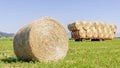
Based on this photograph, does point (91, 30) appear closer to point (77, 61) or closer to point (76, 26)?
point (76, 26)

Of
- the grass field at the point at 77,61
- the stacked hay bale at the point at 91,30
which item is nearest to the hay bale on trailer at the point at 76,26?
the stacked hay bale at the point at 91,30

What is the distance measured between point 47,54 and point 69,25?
3896 centimetres

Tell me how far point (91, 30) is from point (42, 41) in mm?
40353

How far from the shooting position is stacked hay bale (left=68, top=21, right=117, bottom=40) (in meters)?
51.4

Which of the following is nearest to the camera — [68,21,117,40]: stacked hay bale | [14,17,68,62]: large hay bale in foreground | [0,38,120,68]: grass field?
[0,38,120,68]: grass field

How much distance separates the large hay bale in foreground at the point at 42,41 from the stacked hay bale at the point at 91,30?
117 ft

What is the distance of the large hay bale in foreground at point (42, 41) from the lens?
44.8 feet

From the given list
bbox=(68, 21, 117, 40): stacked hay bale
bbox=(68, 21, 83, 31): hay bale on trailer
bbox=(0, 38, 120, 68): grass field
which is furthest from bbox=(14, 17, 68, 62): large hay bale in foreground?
bbox=(68, 21, 117, 40): stacked hay bale

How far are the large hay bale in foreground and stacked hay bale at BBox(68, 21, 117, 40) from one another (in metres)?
35.8

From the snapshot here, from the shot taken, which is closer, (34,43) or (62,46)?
(34,43)

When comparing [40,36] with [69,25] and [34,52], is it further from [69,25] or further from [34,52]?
[69,25]

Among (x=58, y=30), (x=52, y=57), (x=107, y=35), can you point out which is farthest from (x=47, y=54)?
(x=107, y=35)

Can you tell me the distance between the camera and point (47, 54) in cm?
1443

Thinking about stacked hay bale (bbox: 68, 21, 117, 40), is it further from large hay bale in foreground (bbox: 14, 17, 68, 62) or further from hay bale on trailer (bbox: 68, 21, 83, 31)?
large hay bale in foreground (bbox: 14, 17, 68, 62)
